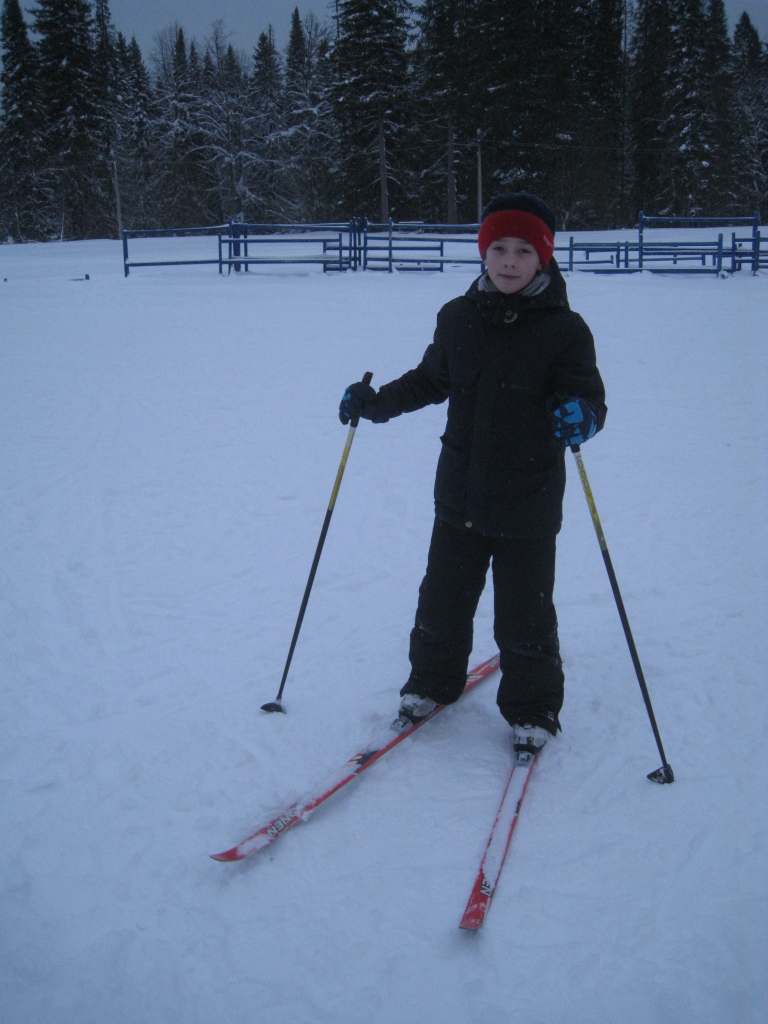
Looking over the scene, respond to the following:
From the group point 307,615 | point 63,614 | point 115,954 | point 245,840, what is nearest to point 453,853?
point 245,840

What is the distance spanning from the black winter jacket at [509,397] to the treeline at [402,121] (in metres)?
30.5

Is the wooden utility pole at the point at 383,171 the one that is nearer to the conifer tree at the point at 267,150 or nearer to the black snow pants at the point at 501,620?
the conifer tree at the point at 267,150

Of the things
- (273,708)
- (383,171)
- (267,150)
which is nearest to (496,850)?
(273,708)

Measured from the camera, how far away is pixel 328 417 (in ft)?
20.2

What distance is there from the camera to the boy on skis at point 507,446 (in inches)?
80.9

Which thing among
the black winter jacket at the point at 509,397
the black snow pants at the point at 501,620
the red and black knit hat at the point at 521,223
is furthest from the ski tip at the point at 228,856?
the red and black knit hat at the point at 521,223

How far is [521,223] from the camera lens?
2.06 metres

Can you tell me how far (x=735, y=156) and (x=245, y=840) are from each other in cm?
3956

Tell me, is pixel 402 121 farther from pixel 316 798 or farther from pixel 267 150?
pixel 316 798

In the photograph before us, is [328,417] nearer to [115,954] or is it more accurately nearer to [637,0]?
[115,954]

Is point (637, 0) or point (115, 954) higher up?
A: point (637, 0)

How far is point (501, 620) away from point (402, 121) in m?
32.3

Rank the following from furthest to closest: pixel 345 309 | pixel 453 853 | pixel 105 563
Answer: pixel 345 309 → pixel 105 563 → pixel 453 853

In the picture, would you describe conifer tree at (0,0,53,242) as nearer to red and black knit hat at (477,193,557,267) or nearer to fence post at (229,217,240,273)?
fence post at (229,217,240,273)
